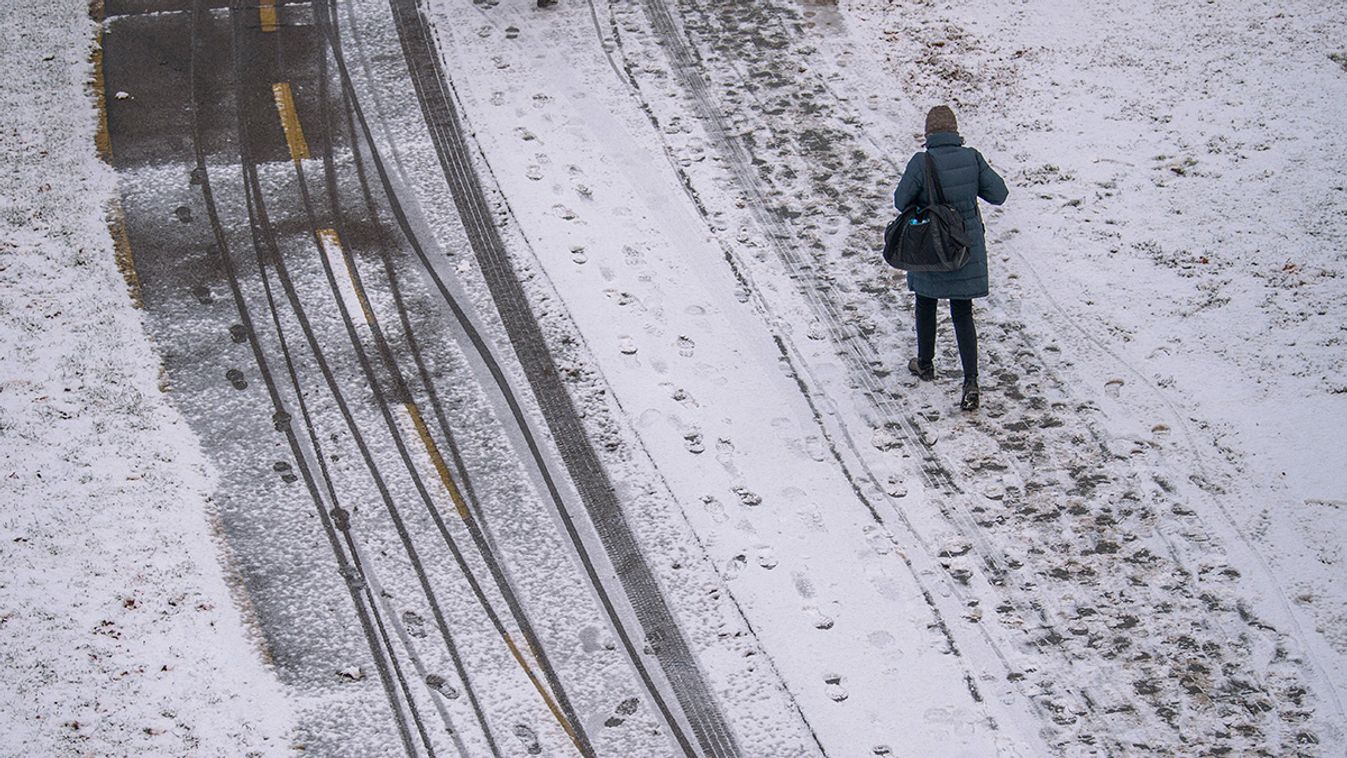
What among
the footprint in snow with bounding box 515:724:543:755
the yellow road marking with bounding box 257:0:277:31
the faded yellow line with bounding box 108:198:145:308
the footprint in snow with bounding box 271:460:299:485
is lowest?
the footprint in snow with bounding box 515:724:543:755

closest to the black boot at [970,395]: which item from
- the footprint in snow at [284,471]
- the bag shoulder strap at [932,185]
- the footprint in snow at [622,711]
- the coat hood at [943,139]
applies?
the bag shoulder strap at [932,185]

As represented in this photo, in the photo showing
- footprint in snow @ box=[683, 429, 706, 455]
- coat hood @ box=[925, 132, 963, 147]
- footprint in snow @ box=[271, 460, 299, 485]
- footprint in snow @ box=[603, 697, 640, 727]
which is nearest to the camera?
footprint in snow @ box=[603, 697, 640, 727]

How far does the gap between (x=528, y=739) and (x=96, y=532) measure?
8.40 ft

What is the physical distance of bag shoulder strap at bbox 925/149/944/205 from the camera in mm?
7383

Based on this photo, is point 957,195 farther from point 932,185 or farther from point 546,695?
point 546,695

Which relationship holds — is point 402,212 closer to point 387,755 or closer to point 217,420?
point 217,420

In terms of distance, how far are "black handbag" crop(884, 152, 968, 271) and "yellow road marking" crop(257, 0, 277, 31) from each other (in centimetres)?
606

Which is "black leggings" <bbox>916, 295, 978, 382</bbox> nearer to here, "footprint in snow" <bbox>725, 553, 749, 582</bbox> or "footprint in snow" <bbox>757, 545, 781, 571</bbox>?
"footprint in snow" <bbox>757, 545, 781, 571</bbox>

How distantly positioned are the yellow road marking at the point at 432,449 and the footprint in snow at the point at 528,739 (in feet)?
0.44

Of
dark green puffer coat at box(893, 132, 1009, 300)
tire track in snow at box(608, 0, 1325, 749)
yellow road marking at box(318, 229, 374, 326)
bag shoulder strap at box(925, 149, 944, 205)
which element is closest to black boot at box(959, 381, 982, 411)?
tire track in snow at box(608, 0, 1325, 749)

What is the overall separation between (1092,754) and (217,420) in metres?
4.84

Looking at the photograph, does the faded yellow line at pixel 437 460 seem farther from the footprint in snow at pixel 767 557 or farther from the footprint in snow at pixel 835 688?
the footprint in snow at pixel 835 688

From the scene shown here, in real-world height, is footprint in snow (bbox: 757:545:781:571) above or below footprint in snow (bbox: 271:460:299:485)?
below

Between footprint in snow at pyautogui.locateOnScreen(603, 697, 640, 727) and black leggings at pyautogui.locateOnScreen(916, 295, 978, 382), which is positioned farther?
black leggings at pyautogui.locateOnScreen(916, 295, 978, 382)
